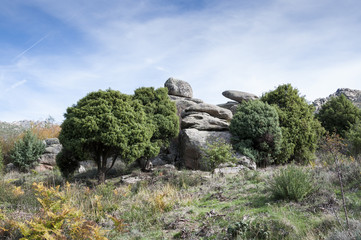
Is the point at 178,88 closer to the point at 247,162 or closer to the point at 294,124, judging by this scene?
the point at 294,124

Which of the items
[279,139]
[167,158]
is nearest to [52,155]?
[167,158]

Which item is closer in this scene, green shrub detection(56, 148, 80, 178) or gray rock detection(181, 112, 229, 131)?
green shrub detection(56, 148, 80, 178)

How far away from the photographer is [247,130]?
11.9 metres

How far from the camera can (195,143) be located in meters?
12.0

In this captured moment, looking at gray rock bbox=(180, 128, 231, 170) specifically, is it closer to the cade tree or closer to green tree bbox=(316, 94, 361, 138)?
the cade tree

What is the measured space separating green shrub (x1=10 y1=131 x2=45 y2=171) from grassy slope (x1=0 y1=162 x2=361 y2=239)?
839 cm

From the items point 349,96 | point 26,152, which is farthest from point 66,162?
point 349,96

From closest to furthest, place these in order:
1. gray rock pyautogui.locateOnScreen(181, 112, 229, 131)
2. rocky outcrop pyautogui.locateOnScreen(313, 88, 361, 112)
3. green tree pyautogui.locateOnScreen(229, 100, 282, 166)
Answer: green tree pyautogui.locateOnScreen(229, 100, 282, 166)
gray rock pyautogui.locateOnScreen(181, 112, 229, 131)
rocky outcrop pyautogui.locateOnScreen(313, 88, 361, 112)

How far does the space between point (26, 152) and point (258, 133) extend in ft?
40.9

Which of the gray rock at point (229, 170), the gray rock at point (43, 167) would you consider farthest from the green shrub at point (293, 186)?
the gray rock at point (43, 167)

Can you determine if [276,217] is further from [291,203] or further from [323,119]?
[323,119]

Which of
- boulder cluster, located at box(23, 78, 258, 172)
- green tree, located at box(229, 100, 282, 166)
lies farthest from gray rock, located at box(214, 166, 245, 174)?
green tree, located at box(229, 100, 282, 166)

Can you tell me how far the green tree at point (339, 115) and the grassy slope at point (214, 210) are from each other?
12.5m

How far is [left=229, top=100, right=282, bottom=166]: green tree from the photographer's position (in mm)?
11742
